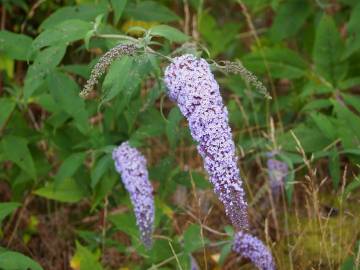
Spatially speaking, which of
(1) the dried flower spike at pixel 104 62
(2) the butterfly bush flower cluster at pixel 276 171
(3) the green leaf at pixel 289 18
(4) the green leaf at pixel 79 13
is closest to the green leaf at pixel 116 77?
(1) the dried flower spike at pixel 104 62

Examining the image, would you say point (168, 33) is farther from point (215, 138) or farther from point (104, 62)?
point (215, 138)

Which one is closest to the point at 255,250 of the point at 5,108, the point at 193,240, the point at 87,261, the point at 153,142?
the point at 193,240

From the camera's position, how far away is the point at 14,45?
3500 mm

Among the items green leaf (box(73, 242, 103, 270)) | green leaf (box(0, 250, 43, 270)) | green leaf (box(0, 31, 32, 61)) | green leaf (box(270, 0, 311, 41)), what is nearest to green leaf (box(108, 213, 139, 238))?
green leaf (box(73, 242, 103, 270))

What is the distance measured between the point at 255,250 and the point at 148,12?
134 cm

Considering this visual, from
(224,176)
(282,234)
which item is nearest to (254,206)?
(282,234)

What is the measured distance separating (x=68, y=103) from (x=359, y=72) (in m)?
2.00

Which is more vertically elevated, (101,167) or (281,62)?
(281,62)

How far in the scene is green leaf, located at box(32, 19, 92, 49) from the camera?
3068mm

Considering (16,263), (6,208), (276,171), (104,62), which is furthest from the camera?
(276,171)

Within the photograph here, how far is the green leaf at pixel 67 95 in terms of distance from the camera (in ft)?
11.2

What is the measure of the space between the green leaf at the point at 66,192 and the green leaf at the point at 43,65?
71 centimetres

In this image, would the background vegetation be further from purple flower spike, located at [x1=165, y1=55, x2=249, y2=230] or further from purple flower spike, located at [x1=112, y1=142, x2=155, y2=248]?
purple flower spike, located at [x1=165, y1=55, x2=249, y2=230]

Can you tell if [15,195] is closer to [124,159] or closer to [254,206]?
[124,159]
